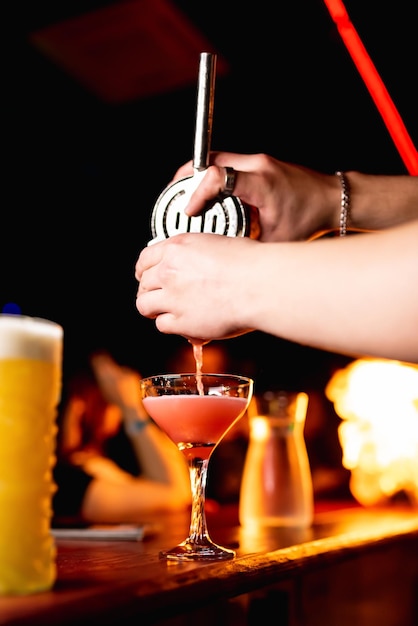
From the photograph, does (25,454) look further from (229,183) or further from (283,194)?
(283,194)

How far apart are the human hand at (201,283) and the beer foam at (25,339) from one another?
238 mm

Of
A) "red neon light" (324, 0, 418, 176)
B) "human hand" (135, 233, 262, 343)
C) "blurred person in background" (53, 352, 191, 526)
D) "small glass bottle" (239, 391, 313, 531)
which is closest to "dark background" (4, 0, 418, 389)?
"blurred person in background" (53, 352, 191, 526)

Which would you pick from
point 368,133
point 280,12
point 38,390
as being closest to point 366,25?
point 280,12

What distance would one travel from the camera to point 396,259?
2.80 ft

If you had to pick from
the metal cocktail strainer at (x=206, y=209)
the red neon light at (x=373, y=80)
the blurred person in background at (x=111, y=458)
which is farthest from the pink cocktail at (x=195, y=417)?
the blurred person in background at (x=111, y=458)

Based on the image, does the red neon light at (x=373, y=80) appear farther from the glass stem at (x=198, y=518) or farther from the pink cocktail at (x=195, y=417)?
the glass stem at (x=198, y=518)

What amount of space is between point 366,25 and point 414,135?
0.68 m

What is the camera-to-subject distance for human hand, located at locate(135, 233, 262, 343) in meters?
0.95

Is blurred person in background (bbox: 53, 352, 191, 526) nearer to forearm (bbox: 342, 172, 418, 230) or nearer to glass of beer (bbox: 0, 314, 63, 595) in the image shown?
forearm (bbox: 342, 172, 418, 230)

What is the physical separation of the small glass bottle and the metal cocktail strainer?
2.59 ft

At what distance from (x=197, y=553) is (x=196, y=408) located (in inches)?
9.6

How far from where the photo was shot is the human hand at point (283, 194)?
4.33ft

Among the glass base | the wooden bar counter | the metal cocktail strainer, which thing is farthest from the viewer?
the metal cocktail strainer

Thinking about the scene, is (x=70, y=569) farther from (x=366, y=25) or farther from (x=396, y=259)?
(x=366, y=25)
